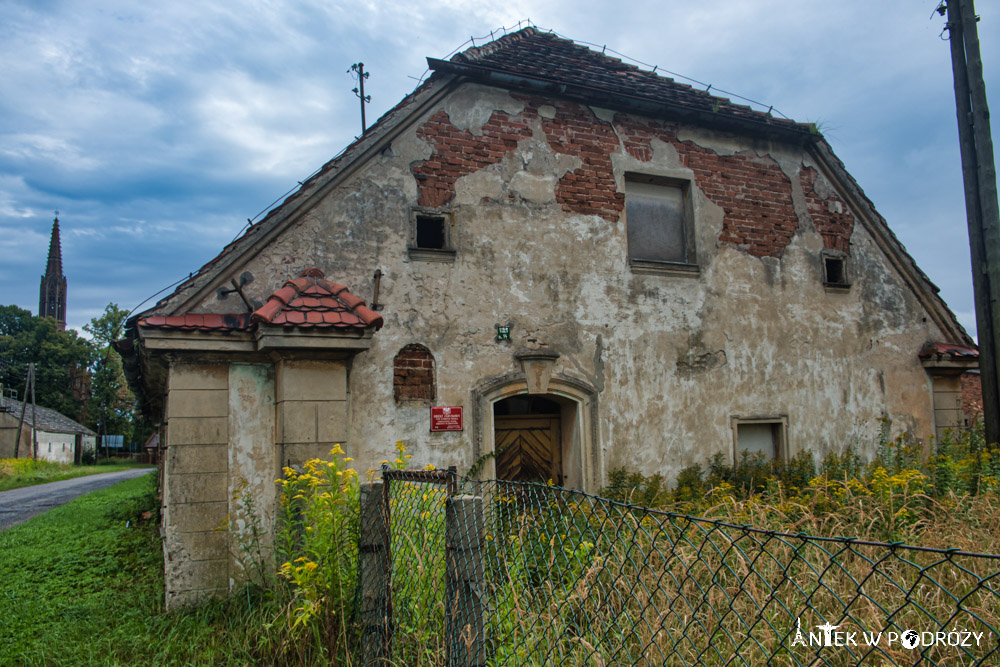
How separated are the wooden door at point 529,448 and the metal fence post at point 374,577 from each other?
13.1ft

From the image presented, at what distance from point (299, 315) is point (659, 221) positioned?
17.1 feet

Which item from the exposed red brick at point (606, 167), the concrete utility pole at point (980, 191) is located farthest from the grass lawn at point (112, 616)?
the concrete utility pole at point (980, 191)

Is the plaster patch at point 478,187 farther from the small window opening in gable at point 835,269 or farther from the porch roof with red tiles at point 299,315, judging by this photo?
the small window opening in gable at point 835,269

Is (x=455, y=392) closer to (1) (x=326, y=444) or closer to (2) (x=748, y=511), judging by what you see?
(1) (x=326, y=444)

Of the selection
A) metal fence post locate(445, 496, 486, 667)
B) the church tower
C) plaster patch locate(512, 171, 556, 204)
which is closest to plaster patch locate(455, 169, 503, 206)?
plaster patch locate(512, 171, 556, 204)

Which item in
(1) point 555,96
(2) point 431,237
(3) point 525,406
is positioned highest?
(1) point 555,96

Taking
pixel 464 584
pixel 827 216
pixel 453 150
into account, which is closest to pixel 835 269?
pixel 827 216

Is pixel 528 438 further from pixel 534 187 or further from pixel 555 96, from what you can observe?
pixel 555 96

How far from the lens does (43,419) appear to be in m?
46.2

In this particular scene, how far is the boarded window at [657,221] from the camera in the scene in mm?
9211

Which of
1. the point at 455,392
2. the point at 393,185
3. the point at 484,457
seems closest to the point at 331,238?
the point at 393,185

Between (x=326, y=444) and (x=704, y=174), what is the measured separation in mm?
6391

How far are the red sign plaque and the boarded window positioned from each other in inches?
130

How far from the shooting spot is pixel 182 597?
641 cm
